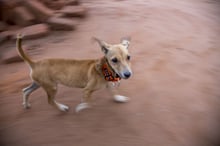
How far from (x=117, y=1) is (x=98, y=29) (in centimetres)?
231

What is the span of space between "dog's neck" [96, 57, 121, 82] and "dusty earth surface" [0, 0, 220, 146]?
530 mm

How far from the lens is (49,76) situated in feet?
14.5

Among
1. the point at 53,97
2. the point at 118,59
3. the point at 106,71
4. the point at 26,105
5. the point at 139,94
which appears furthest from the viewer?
the point at 139,94

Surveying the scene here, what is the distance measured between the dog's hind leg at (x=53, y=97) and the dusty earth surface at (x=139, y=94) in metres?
0.11

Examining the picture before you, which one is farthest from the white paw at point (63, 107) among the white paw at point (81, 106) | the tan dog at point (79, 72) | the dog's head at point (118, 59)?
the dog's head at point (118, 59)

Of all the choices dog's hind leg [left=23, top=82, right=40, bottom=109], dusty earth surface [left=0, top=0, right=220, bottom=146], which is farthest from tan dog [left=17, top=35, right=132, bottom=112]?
dusty earth surface [left=0, top=0, right=220, bottom=146]

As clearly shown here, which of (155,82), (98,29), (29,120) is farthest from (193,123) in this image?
(98,29)

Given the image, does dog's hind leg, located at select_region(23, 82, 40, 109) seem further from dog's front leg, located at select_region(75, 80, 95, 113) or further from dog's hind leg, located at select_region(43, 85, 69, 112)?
dog's front leg, located at select_region(75, 80, 95, 113)

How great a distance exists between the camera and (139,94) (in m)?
4.90

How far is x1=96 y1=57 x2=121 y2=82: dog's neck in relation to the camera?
14.4 feet

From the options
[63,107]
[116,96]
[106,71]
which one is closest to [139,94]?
[116,96]

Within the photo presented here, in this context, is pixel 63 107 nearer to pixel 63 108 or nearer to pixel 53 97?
pixel 63 108

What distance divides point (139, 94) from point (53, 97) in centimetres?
144

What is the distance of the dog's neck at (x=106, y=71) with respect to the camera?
14.4ft
